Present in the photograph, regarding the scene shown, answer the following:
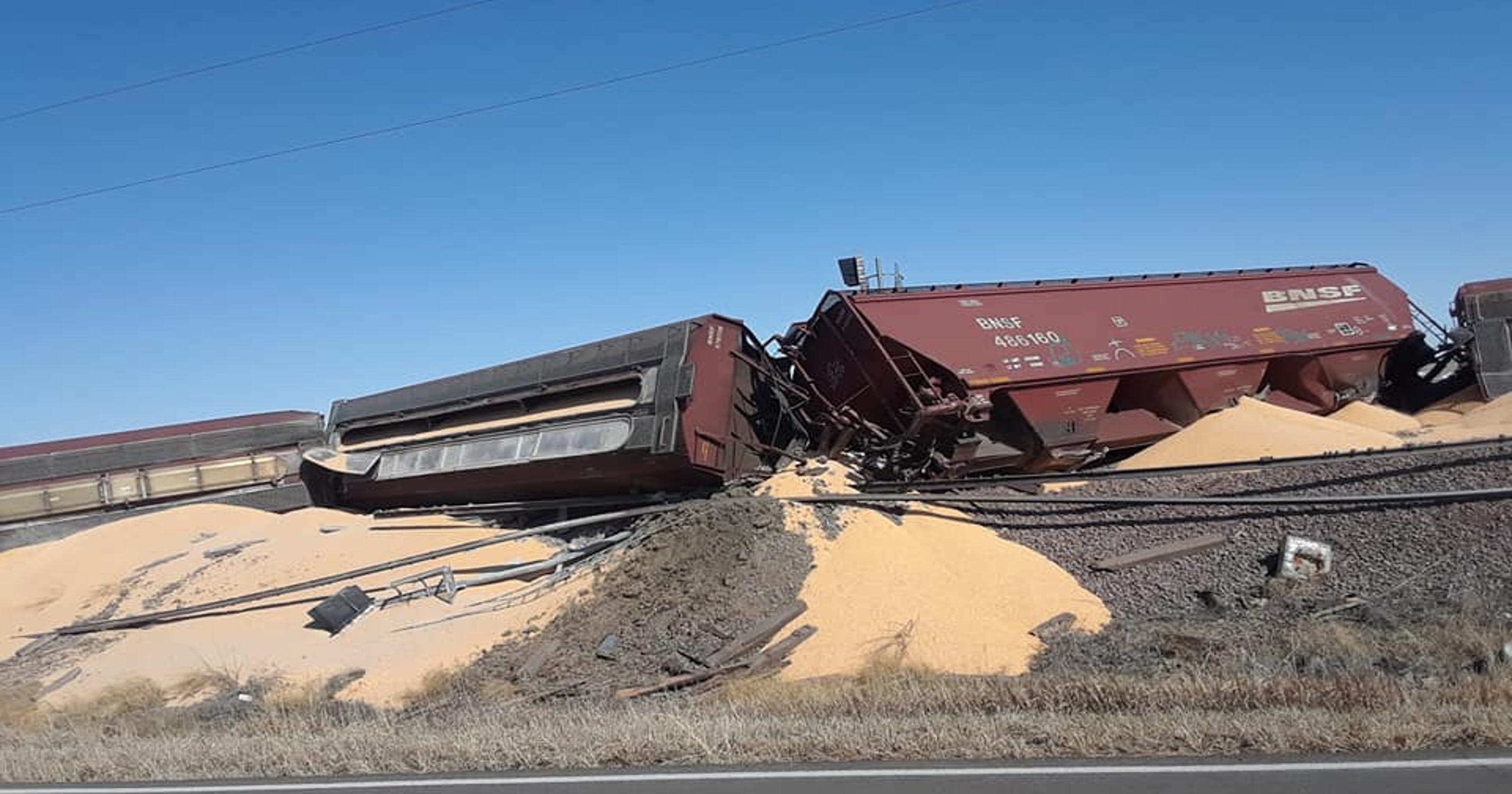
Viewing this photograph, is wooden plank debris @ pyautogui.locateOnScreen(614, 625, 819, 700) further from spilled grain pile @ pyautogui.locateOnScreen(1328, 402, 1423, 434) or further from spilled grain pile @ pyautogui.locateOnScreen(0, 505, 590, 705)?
spilled grain pile @ pyautogui.locateOnScreen(1328, 402, 1423, 434)

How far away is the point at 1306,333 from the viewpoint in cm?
1848

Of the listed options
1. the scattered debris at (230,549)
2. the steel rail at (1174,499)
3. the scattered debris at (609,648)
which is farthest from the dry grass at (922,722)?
the scattered debris at (230,549)

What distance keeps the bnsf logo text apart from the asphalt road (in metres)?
14.4

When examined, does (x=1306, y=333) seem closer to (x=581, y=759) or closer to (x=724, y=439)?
(x=724, y=439)

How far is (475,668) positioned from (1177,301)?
11964 millimetres

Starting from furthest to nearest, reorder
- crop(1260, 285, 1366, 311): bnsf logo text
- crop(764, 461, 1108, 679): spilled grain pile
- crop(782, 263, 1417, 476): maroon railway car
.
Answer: crop(1260, 285, 1366, 311): bnsf logo text
crop(782, 263, 1417, 476): maroon railway car
crop(764, 461, 1108, 679): spilled grain pile

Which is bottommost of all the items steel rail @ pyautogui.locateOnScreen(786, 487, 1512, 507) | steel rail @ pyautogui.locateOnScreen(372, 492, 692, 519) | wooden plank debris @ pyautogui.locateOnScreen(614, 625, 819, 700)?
wooden plank debris @ pyautogui.locateOnScreen(614, 625, 819, 700)

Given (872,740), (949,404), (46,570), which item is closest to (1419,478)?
(949,404)

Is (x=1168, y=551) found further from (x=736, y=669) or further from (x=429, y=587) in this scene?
(x=429, y=587)

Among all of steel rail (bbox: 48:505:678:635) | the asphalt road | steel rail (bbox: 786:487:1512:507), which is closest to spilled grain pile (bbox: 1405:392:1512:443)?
steel rail (bbox: 786:487:1512:507)

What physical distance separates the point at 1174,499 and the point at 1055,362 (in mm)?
4218

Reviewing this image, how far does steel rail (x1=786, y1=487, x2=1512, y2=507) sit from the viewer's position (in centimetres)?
1024

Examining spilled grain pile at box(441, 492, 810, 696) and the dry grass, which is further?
spilled grain pile at box(441, 492, 810, 696)

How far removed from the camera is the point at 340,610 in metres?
13.3
